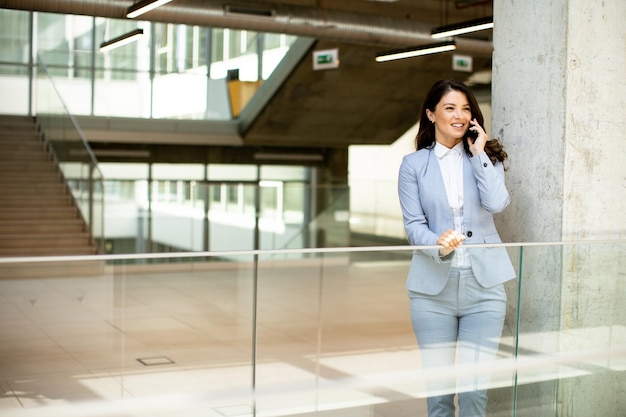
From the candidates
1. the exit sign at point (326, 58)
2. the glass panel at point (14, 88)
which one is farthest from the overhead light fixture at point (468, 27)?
the glass panel at point (14, 88)

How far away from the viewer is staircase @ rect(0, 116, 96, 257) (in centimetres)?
1217

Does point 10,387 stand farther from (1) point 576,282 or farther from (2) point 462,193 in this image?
(1) point 576,282

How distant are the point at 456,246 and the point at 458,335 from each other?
40cm

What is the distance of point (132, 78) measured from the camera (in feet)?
60.1

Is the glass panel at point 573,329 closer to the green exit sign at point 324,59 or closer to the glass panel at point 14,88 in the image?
the green exit sign at point 324,59

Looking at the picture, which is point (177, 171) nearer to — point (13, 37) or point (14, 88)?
point (14, 88)

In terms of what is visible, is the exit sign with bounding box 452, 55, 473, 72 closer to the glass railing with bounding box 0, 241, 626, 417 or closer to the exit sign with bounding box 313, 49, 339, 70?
the exit sign with bounding box 313, 49, 339, 70

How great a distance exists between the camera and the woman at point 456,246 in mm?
3383

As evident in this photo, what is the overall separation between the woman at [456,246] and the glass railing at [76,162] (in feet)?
30.3

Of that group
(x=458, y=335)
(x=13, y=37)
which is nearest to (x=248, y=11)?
(x=13, y=37)

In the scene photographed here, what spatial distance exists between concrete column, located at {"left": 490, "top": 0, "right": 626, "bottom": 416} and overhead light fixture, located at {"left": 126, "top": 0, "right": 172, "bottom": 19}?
5738 millimetres

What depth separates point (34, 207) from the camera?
1295cm

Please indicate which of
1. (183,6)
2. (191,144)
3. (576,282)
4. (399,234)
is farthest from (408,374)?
(191,144)

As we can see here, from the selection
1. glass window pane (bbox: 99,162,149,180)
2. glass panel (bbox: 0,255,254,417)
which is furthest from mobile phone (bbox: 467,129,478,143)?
glass window pane (bbox: 99,162,149,180)
